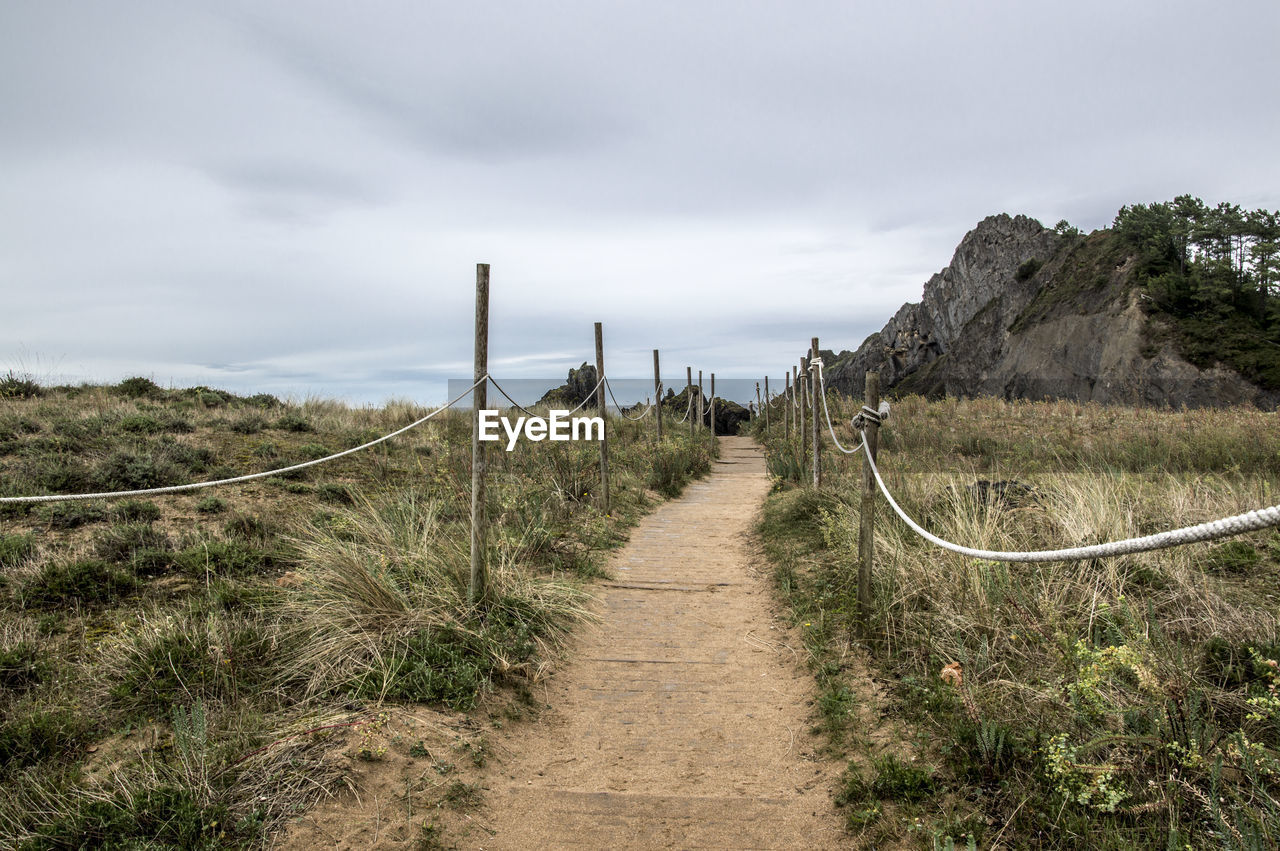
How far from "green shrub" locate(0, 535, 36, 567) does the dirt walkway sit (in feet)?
14.3

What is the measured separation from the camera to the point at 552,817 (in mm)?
3094

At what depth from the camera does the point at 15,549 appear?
212 inches

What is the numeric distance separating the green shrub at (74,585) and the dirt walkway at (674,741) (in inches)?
132

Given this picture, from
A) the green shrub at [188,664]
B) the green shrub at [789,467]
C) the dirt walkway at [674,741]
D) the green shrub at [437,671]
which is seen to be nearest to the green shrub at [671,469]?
the green shrub at [789,467]

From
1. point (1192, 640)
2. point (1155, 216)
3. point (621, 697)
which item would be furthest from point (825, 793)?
point (1155, 216)

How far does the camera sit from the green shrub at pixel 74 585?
471 centimetres

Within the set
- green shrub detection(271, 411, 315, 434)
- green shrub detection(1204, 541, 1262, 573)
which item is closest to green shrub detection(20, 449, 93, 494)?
green shrub detection(271, 411, 315, 434)

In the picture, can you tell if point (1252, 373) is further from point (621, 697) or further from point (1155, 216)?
point (621, 697)

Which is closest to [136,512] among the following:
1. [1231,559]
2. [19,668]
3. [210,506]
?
[210,506]

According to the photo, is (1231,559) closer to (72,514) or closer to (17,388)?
(72,514)

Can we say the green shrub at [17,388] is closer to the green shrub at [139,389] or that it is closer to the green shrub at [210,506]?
the green shrub at [139,389]

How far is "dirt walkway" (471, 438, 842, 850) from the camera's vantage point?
3006mm

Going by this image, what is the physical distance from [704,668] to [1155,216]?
1920 inches

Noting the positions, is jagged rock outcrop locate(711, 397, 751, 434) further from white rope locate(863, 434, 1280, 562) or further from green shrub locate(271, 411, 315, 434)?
white rope locate(863, 434, 1280, 562)
